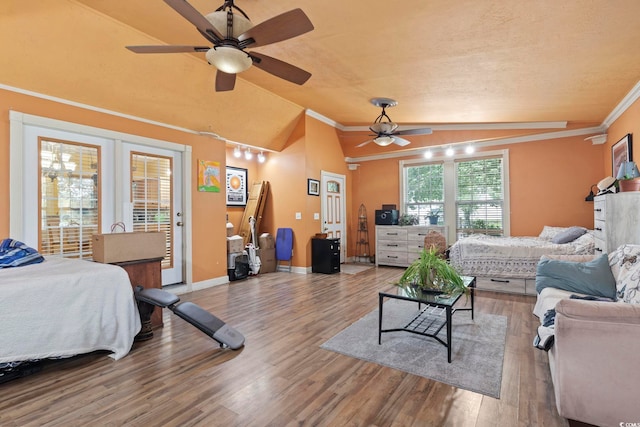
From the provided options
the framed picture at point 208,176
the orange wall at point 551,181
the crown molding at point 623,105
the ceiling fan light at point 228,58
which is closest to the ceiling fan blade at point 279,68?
the ceiling fan light at point 228,58

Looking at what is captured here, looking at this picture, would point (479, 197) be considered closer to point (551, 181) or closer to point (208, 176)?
point (551, 181)

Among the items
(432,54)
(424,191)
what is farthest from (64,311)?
(424,191)

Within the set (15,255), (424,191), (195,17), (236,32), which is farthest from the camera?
(424,191)

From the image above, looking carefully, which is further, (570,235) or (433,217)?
(433,217)

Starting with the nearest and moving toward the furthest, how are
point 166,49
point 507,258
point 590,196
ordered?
point 166,49 < point 507,258 < point 590,196

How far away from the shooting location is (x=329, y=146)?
6746 millimetres

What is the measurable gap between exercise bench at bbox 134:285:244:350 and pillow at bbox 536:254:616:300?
3035mm

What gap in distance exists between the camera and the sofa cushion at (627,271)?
2168 mm

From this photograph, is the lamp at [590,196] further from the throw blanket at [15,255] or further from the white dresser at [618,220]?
the throw blanket at [15,255]

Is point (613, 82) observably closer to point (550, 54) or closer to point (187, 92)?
point (550, 54)

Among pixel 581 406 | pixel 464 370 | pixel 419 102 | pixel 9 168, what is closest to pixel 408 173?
pixel 419 102

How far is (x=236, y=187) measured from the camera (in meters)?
6.32

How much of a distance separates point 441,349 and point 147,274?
9.51 feet

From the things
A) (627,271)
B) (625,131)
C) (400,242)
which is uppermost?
(625,131)
